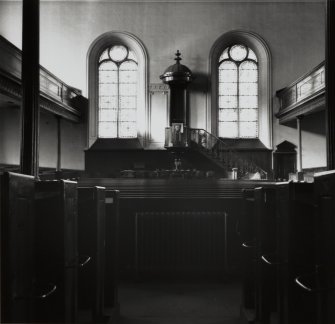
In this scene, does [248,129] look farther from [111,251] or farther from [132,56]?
[111,251]

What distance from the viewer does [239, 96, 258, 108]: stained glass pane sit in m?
17.1

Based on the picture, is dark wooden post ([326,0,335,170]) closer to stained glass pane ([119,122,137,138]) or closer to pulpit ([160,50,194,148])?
pulpit ([160,50,194,148])

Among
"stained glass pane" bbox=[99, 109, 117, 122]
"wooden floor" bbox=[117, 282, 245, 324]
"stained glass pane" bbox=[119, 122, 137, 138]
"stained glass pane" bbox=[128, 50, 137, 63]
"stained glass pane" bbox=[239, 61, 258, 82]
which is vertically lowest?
"wooden floor" bbox=[117, 282, 245, 324]

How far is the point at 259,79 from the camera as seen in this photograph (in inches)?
670

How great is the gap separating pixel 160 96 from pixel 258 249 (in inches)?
528

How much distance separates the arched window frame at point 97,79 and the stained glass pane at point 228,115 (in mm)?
2655

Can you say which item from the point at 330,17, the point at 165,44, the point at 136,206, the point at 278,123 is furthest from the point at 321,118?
the point at 330,17

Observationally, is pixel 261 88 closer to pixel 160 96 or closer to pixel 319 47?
pixel 319 47

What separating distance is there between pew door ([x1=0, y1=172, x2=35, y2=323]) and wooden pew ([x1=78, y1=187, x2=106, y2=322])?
1321 mm

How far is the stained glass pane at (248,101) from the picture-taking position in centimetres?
1708

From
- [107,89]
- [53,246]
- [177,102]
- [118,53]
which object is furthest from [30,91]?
[118,53]

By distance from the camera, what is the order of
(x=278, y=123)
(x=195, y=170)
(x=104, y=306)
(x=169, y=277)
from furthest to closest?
(x=278, y=123)
(x=195, y=170)
(x=169, y=277)
(x=104, y=306)

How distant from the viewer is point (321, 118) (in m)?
16.5

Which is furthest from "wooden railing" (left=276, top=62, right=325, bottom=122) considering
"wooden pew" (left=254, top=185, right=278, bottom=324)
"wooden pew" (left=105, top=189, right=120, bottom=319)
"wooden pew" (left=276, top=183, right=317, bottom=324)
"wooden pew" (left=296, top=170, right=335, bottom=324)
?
"wooden pew" (left=296, top=170, right=335, bottom=324)
